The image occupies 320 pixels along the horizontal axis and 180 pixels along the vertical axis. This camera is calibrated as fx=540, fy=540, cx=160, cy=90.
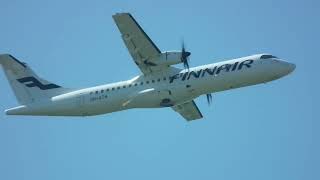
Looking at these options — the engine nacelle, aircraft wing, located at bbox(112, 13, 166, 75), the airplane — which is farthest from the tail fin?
the engine nacelle

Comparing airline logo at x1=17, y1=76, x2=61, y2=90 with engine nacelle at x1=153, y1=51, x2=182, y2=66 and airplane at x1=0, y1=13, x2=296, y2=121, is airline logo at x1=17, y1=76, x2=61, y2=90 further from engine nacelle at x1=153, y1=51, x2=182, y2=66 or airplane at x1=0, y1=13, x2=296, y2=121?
engine nacelle at x1=153, y1=51, x2=182, y2=66

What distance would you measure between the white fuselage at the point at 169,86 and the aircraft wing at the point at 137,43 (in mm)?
816

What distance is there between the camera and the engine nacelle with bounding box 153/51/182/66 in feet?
97.6

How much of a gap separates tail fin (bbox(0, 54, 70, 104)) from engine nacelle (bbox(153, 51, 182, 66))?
651cm

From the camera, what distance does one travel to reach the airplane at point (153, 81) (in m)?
29.8

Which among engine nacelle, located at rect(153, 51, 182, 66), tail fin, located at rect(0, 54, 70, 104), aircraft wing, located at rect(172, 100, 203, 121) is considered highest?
engine nacelle, located at rect(153, 51, 182, 66)

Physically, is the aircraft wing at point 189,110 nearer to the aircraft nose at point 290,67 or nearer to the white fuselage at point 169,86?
the white fuselage at point 169,86

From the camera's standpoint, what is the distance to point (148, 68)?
30734 mm

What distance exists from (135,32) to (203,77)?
14.9ft

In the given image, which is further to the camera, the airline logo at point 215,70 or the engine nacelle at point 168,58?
the airline logo at point 215,70

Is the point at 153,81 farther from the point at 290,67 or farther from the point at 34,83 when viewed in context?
the point at 34,83

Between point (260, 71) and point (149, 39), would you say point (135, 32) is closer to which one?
point (149, 39)

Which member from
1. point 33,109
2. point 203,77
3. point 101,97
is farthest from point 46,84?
point 203,77

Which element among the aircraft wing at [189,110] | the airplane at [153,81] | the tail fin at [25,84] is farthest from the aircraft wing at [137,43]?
the tail fin at [25,84]
